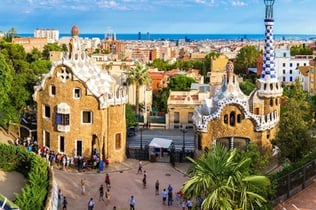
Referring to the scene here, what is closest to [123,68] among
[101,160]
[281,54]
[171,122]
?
[171,122]

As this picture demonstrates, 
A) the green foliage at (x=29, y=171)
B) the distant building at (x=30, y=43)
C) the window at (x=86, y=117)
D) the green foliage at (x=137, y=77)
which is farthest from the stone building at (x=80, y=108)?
the distant building at (x=30, y=43)

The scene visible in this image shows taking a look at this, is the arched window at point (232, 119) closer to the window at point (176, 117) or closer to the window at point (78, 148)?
the window at point (78, 148)

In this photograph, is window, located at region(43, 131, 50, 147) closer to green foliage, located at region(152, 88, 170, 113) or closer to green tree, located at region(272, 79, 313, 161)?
green tree, located at region(272, 79, 313, 161)

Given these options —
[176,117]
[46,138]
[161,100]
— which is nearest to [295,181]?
[46,138]

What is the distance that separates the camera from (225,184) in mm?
22750

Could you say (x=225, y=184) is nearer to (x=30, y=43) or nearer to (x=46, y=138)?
(x=46, y=138)

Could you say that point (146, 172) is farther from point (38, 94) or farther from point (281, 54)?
point (281, 54)

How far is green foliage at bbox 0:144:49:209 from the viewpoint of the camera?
976 inches

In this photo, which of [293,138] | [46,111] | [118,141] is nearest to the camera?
[293,138]

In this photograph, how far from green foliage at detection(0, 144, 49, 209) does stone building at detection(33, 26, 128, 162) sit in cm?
695

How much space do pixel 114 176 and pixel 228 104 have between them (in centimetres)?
1002

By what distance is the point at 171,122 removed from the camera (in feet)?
185

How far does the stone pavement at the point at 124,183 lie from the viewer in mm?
31284

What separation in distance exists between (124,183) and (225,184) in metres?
13.9
